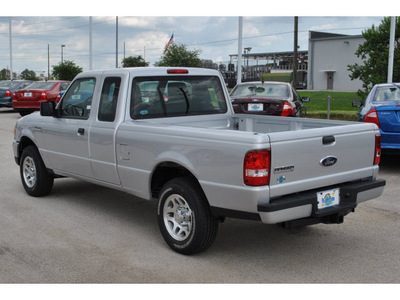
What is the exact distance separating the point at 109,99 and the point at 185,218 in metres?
1.89

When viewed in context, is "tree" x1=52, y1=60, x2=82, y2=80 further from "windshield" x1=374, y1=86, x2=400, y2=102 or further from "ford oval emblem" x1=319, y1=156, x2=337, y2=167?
"ford oval emblem" x1=319, y1=156, x2=337, y2=167

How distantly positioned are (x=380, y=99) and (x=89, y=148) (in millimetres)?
6152

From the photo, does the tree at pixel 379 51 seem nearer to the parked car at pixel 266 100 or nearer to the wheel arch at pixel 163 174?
the parked car at pixel 266 100

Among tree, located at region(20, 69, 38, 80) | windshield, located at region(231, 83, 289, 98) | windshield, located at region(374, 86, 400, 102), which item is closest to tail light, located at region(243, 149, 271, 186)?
windshield, located at region(374, 86, 400, 102)

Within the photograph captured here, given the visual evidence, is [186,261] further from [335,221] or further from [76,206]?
[76,206]

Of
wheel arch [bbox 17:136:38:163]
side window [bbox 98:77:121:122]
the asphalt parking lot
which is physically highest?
side window [bbox 98:77:121:122]

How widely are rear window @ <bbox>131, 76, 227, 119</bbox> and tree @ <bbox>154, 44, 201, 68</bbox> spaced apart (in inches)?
1267

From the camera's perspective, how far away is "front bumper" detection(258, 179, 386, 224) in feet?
13.6

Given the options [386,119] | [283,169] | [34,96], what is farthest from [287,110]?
[34,96]

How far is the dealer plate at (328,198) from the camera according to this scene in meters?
4.50

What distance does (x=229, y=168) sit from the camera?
4.26 metres

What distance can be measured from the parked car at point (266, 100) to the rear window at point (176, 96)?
185 inches

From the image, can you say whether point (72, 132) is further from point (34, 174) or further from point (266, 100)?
point (266, 100)

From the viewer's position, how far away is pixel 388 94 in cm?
967
